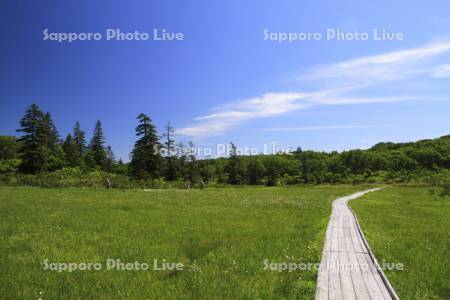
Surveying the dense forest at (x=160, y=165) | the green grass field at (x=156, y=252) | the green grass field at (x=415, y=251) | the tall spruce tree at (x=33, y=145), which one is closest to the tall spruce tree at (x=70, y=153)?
the dense forest at (x=160, y=165)

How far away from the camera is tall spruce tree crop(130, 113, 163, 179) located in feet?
216

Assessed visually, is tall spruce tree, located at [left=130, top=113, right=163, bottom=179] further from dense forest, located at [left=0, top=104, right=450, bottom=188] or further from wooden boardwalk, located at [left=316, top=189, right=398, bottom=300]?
wooden boardwalk, located at [left=316, top=189, right=398, bottom=300]

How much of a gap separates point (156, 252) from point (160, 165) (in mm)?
60164

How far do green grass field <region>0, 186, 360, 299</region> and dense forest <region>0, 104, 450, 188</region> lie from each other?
27.7m

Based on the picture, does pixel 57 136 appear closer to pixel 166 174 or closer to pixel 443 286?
pixel 166 174

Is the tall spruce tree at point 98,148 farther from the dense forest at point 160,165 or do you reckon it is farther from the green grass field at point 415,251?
the green grass field at point 415,251

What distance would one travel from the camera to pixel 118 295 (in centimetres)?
643

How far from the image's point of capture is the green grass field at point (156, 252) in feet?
22.1

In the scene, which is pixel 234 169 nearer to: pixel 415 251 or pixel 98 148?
pixel 98 148

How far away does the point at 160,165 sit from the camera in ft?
225

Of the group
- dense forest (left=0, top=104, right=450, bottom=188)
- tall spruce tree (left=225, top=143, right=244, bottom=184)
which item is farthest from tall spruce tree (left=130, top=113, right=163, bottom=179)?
tall spruce tree (left=225, top=143, right=244, bottom=184)

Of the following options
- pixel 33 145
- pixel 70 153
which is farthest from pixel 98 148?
pixel 33 145

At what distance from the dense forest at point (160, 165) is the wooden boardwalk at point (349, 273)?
1383 inches

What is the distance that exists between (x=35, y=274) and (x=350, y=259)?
886cm
